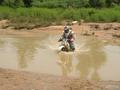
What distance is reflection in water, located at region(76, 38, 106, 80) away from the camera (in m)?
14.9

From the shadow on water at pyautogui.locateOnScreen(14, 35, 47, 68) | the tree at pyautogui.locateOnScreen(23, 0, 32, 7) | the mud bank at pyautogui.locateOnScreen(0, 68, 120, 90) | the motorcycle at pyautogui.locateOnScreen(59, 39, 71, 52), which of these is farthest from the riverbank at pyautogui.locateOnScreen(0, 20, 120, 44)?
the mud bank at pyautogui.locateOnScreen(0, 68, 120, 90)

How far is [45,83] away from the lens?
12469 mm

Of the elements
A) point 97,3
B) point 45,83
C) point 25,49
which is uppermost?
point 45,83

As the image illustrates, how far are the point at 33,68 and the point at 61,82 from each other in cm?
324

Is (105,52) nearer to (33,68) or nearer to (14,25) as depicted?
(33,68)

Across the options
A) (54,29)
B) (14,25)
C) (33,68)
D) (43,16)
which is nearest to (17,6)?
(43,16)

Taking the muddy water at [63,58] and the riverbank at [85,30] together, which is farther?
the riverbank at [85,30]

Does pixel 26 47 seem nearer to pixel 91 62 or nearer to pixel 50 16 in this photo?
pixel 91 62

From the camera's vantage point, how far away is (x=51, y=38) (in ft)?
86.9

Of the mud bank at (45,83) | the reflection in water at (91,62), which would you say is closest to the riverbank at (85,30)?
the reflection in water at (91,62)

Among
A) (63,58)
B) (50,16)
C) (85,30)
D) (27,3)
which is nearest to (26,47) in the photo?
(63,58)

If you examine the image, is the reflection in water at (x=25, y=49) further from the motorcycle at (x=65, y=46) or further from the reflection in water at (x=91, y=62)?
the reflection in water at (x=91, y=62)

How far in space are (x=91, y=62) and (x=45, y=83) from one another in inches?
210

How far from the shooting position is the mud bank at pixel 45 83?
39.2ft
